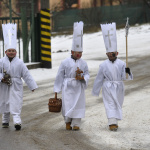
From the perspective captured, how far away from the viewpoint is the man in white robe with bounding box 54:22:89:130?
9625mm

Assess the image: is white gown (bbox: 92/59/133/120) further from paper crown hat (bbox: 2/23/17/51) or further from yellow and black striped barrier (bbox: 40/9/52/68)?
yellow and black striped barrier (bbox: 40/9/52/68)

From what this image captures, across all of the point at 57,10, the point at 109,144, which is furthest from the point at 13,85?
the point at 57,10

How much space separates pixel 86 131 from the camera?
9227 mm

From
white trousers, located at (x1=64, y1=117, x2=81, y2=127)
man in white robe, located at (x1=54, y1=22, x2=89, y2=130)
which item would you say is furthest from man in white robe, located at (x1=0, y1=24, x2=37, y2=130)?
white trousers, located at (x1=64, y1=117, x2=81, y2=127)

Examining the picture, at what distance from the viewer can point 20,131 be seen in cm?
933

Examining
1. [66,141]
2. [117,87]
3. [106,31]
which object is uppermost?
[106,31]

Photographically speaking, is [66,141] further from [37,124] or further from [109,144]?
[37,124]

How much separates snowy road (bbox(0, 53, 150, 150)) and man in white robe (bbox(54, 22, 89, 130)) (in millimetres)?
261

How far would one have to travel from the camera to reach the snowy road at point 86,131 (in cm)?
803

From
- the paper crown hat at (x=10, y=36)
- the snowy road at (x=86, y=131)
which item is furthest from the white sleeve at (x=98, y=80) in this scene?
the paper crown hat at (x=10, y=36)

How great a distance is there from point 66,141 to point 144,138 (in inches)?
47.9

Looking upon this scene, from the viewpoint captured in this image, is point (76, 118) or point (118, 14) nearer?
point (76, 118)

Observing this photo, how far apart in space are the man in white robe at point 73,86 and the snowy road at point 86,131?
0.86 ft

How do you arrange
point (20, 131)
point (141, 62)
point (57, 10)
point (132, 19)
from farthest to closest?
point (57, 10) → point (132, 19) → point (141, 62) → point (20, 131)
